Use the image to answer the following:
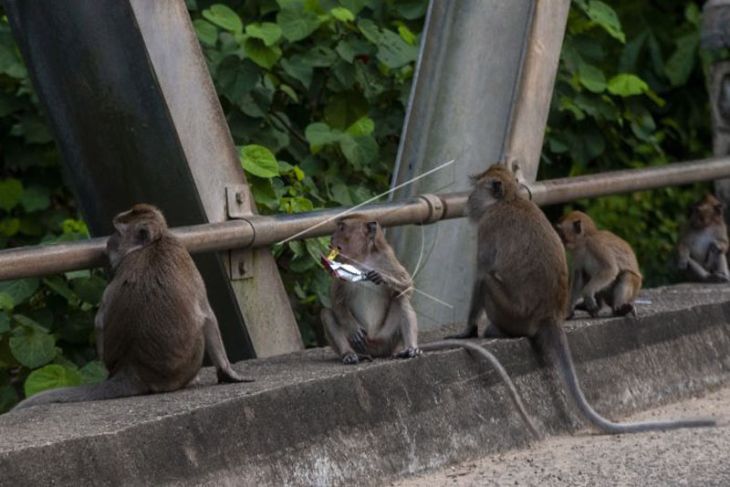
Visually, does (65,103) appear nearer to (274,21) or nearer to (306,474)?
(306,474)

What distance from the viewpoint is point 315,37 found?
26.5 feet

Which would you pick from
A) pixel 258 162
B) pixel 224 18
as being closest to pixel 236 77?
pixel 224 18

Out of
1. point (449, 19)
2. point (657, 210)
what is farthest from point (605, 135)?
point (449, 19)

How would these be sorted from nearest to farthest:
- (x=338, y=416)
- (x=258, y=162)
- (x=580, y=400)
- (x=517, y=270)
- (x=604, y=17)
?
(x=338, y=416)
(x=580, y=400)
(x=517, y=270)
(x=258, y=162)
(x=604, y=17)

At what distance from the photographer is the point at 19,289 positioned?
652 centimetres

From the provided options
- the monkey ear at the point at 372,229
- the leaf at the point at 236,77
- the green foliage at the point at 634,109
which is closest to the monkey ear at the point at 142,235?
the monkey ear at the point at 372,229

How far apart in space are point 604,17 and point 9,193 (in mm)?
3408

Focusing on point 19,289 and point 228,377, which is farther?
point 19,289

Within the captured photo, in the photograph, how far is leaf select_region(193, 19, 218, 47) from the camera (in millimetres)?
7684

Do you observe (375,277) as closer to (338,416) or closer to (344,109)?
(338,416)

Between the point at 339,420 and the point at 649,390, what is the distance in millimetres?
1971

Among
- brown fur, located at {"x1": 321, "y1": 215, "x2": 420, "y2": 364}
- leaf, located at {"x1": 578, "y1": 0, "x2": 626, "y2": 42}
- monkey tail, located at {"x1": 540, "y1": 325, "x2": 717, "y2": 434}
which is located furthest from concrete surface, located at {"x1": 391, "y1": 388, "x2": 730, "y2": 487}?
leaf, located at {"x1": 578, "y1": 0, "x2": 626, "y2": 42}

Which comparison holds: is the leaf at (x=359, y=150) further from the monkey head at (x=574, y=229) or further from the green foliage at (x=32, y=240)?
the green foliage at (x=32, y=240)

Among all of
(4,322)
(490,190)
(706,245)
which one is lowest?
(706,245)
